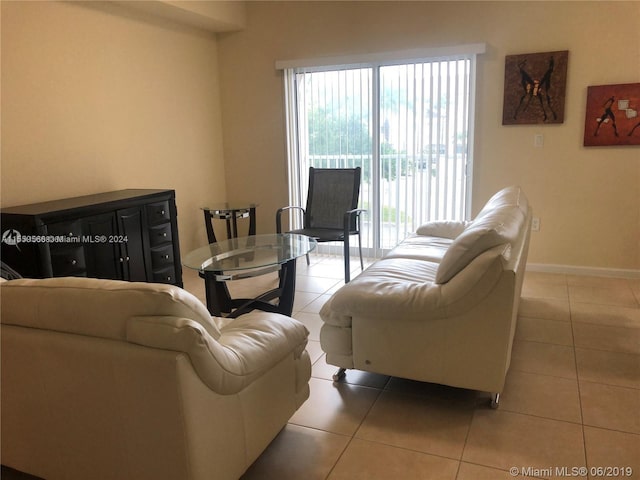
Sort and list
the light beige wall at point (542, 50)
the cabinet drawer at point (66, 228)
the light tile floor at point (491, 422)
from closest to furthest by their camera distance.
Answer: the light tile floor at point (491, 422) → the cabinet drawer at point (66, 228) → the light beige wall at point (542, 50)

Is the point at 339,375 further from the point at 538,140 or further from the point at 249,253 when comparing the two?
the point at 538,140

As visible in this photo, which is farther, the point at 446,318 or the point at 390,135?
the point at 390,135

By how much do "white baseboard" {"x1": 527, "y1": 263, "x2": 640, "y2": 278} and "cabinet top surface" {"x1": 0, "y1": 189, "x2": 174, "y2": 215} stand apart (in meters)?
3.24

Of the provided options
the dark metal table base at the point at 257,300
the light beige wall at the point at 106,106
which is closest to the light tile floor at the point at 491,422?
the dark metal table base at the point at 257,300

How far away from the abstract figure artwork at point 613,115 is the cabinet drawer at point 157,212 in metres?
3.48

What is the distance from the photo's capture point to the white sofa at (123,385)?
4.72 feet

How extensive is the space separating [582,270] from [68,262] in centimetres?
404

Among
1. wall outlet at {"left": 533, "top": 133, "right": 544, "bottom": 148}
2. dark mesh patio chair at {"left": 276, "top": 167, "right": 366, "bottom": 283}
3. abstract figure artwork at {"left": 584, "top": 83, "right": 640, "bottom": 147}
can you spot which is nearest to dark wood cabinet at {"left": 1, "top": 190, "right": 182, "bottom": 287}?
dark mesh patio chair at {"left": 276, "top": 167, "right": 366, "bottom": 283}

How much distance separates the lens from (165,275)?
13.0ft

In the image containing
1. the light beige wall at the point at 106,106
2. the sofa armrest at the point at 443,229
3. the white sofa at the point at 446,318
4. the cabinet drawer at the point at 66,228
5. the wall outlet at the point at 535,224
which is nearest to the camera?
the white sofa at the point at 446,318

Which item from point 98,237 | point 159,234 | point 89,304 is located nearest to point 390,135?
point 159,234

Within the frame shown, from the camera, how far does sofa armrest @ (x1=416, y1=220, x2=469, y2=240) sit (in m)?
3.73

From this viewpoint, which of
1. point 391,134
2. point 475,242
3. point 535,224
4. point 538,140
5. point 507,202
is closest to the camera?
point 475,242

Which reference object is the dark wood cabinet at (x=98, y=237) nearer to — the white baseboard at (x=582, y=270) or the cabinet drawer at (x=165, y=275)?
the cabinet drawer at (x=165, y=275)
